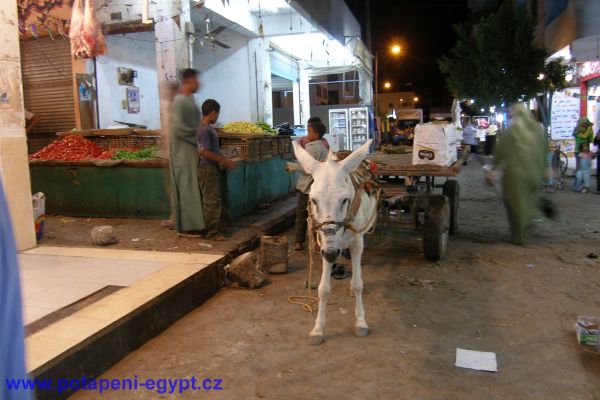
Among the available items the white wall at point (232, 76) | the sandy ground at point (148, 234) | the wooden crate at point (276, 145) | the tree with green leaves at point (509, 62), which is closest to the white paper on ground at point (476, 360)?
the sandy ground at point (148, 234)

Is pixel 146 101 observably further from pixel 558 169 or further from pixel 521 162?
pixel 558 169

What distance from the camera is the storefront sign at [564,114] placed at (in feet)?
62.9

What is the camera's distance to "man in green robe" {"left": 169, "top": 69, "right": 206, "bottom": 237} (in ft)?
20.8

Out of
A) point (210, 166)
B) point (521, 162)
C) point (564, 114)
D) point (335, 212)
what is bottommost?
point (335, 212)

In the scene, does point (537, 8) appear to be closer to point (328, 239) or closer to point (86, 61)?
point (86, 61)

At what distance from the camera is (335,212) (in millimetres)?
3674

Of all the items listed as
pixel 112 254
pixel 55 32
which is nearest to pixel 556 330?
pixel 112 254

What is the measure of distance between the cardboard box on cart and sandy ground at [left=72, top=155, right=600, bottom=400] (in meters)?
1.44

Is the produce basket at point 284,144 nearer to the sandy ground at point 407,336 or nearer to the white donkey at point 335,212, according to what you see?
the sandy ground at point 407,336

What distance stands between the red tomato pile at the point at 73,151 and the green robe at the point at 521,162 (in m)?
6.76

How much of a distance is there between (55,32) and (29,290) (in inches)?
306

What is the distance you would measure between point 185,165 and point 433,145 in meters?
3.42

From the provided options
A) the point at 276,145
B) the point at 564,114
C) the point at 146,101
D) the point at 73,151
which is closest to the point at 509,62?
the point at 564,114

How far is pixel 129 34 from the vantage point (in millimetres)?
10992
